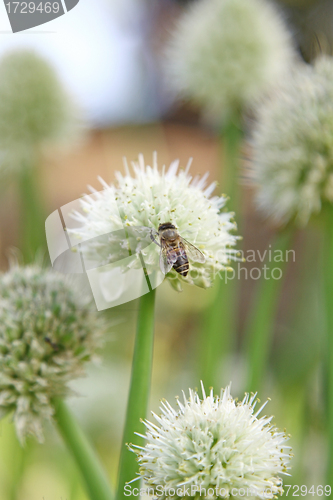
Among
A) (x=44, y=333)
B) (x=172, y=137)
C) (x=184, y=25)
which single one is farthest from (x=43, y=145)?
(x=172, y=137)

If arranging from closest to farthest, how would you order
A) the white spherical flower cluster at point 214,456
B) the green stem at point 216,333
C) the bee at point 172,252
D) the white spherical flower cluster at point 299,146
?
the white spherical flower cluster at point 214,456, the bee at point 172,252, the white spherical flower cluster at point 299,146, the green stem at point 216,333

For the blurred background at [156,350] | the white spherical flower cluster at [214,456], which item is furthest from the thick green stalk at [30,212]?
the white spherical flower cluster at [214,456]

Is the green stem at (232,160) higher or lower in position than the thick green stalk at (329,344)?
higher

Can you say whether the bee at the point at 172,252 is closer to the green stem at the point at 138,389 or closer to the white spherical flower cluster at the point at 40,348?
the green stem at the point at 138,389

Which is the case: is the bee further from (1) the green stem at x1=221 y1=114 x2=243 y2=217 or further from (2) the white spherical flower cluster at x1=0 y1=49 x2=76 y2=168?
(2) the white spherical flower cluster at x1=0 y1=49 x2=76 y2=168

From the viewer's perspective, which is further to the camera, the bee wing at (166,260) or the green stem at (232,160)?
the green stem at (232,160)

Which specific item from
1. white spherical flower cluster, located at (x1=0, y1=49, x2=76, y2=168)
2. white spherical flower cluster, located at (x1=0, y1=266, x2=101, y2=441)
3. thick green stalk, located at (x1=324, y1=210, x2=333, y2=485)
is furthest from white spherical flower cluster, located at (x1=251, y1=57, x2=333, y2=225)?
white spherical flower cluster, located at (x1=0, y1=49, x2=76, y2=168)

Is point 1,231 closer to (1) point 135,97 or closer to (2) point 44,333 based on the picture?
(1) point 135,97
